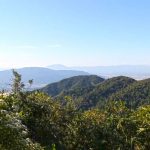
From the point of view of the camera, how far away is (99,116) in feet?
206

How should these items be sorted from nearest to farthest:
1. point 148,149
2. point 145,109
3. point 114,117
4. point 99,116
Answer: point 148,149, point 145,109, point 114,117, point 99,116

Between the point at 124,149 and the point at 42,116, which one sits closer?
the point at 124,149

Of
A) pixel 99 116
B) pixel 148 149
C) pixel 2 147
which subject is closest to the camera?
pixel 2 147

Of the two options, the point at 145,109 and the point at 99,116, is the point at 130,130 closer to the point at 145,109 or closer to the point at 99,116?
the point at 145,109

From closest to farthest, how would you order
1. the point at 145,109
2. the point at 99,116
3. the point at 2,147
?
the point at 2,147 → the point at 145,109 → the point at 99,116

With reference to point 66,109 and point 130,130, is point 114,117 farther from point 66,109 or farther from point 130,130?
point 66,109

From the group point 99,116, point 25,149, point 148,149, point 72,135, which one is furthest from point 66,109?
point 25,149

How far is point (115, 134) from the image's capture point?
5059cm

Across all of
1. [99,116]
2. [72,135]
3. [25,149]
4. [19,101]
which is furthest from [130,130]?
[25,149]

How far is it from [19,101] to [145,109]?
17.6 m

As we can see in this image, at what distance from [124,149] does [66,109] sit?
16.5 meters

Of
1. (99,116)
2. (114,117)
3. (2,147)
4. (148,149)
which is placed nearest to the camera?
(2,147)

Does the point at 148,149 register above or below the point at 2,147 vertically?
below

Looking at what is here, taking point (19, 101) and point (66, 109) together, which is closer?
point (19, 101)
